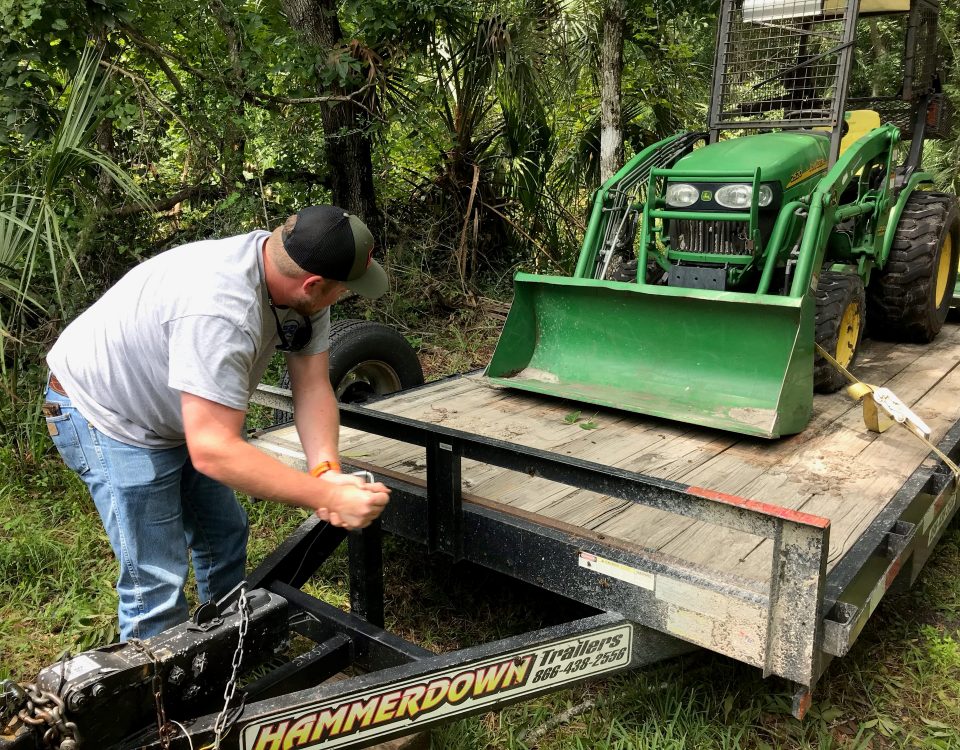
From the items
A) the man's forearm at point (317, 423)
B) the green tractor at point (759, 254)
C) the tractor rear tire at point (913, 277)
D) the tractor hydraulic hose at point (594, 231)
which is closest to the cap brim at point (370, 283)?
the man's forearm at point (317, 423)

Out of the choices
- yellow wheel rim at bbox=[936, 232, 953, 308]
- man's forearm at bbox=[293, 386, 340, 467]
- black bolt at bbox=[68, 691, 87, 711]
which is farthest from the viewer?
yellow wheel rim at bbox=[936, 232, 953, 308]

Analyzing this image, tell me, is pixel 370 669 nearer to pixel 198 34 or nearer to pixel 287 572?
pixel 287 572

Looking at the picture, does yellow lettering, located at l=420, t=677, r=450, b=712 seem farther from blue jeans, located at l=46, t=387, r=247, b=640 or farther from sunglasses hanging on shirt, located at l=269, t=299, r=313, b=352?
sunglasses hanging on shirt, located at l=269, t=299, r=313, b=352

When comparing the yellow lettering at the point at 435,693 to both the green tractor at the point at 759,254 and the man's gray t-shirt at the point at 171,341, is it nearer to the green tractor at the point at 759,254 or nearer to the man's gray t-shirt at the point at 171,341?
the man's gray t-shirt at the point at 171,341

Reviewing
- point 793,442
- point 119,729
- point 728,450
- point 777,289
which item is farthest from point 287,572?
point 777,289

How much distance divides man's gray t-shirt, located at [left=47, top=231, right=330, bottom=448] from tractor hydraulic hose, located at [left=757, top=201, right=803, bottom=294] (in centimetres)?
256

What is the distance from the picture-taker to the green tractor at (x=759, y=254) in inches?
152

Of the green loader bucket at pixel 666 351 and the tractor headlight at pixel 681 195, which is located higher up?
the tractor headlight at pixel 681 195

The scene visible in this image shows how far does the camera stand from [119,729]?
1737 millimetres

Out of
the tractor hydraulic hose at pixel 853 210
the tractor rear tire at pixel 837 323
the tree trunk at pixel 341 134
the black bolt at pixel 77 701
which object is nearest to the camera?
the black bolt at pixel 77 701

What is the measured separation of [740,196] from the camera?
4250 millimetres

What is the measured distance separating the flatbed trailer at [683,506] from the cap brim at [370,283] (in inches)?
21.1

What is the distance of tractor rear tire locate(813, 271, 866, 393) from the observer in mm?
4164

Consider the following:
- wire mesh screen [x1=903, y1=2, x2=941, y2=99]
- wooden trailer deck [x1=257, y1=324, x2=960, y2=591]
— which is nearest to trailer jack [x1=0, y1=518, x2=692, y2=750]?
wooden trailer deck [x1=257, y1=324, x2=960, y2=591]
